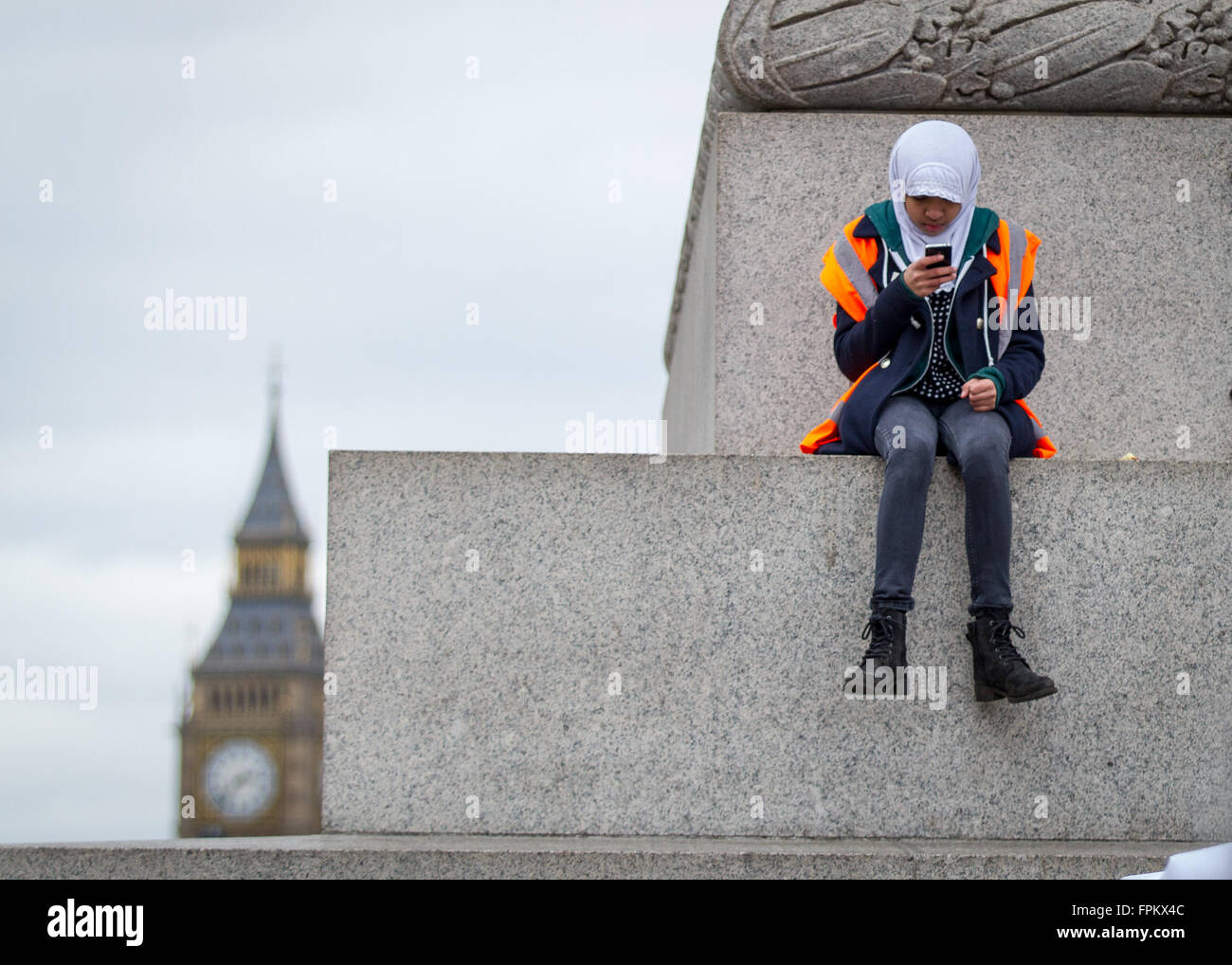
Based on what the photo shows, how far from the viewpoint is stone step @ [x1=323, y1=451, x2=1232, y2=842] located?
5.50 metres

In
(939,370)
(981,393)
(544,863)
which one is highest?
(939,370)

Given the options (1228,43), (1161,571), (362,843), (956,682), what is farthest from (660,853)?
(1228,43)

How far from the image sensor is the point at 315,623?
14538cm

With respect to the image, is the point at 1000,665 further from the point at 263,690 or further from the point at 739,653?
the point at 263,690

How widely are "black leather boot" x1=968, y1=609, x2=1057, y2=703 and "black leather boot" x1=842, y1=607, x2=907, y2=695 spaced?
0.82 ft

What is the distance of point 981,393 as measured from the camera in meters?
5.60

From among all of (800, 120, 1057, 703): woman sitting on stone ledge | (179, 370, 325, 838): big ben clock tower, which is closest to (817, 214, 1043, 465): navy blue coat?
(800, 120, 1057, 703): woman sitting on stone ledge

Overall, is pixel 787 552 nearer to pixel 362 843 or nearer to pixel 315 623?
pixel 362 843

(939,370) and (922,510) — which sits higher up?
(939,370)

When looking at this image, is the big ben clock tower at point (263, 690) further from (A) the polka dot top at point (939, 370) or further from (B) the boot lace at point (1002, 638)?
(B) the boot lace at point (1002, 638)

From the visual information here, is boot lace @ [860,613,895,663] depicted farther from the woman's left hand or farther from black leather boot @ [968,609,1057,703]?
the woman's left hand

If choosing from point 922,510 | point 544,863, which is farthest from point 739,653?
point 544,863

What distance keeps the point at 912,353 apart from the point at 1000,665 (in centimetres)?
112

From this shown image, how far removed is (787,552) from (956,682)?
2.21 ft
